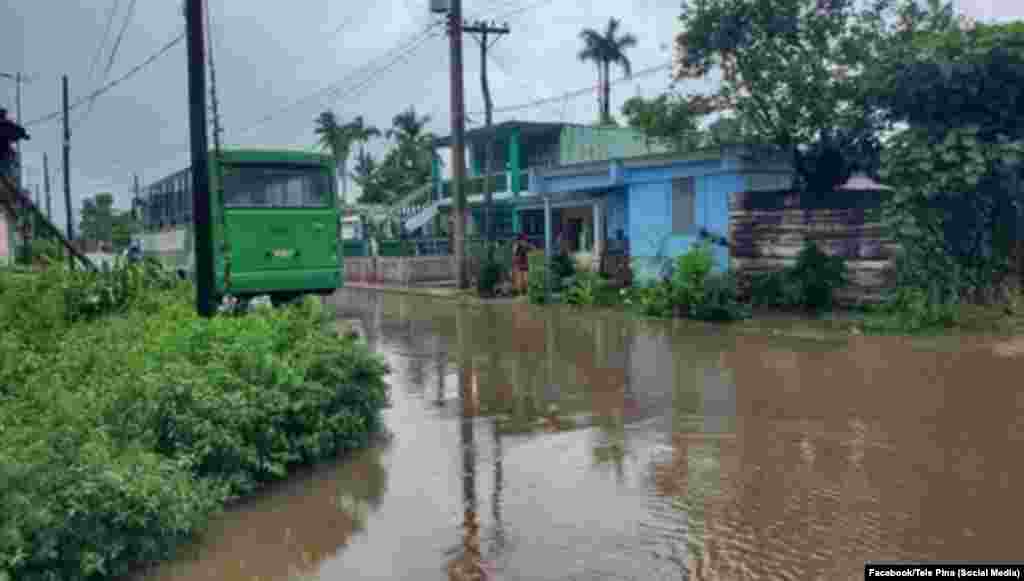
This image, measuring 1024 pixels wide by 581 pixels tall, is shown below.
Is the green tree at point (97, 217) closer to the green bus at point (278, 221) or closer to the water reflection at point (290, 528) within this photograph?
the green bus at point (278, 221)

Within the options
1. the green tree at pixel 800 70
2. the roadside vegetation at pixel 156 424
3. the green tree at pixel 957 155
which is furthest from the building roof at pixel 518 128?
the roadside vegetation at pixel 156 424

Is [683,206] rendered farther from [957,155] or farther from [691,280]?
[957,155]

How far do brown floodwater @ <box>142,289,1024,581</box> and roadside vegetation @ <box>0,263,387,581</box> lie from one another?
31 centimetres

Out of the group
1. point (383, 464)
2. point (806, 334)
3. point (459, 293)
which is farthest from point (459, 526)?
point (459, 293)

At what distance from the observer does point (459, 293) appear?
26344mm

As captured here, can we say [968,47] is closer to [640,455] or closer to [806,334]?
[806,334]

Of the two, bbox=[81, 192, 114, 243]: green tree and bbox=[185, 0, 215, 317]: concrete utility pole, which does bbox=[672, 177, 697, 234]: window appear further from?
bbox=[81, 192, 114, 243]: green tree

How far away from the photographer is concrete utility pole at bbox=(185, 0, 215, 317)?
34.1ft

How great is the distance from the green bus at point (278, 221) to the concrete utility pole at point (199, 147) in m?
5.59

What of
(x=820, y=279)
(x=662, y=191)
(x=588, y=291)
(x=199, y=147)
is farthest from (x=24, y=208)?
(x=820, y=279)

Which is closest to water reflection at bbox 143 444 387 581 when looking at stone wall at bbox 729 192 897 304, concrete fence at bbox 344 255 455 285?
stone wall at bbox 729 192 897 304

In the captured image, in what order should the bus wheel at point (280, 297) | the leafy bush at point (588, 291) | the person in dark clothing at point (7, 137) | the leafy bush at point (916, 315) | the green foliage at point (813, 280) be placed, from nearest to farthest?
the leafy bush at point (916, 315) → the green foliage at point (813, 280) → the bus wheel at point (280, 297) → the leafy bush at point (588, 291) → the person in dark clothing at point (7, 137)

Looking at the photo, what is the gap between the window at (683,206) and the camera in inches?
828

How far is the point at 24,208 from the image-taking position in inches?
1078
